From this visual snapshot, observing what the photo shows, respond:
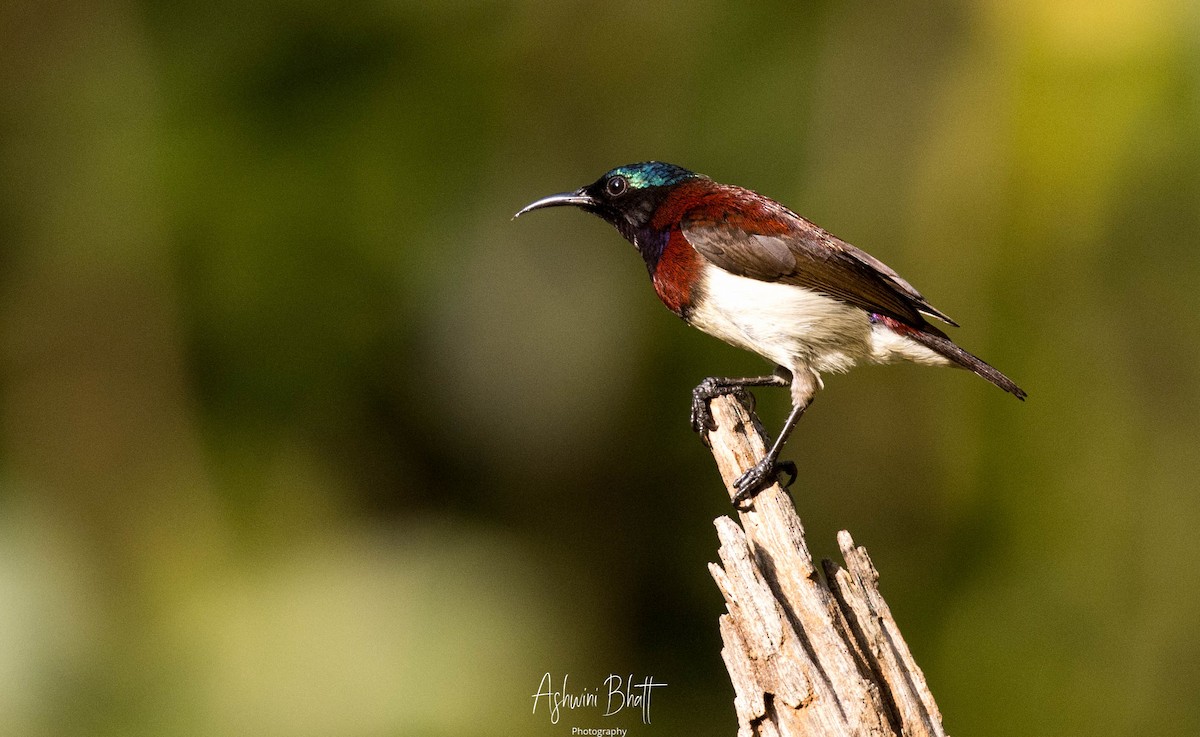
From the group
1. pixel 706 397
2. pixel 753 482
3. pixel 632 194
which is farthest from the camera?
pixel 632 194

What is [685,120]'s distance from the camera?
604 cm

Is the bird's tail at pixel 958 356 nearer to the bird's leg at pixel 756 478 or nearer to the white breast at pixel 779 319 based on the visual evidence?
the white breast at pixel 779 319

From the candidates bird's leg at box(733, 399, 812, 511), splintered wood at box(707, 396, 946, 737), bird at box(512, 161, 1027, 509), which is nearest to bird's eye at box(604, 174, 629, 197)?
bird at box(512, 161, 1027, 509)

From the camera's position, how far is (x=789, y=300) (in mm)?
4117

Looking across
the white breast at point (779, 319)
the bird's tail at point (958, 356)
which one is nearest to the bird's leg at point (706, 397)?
the white breast at point (779, 319)

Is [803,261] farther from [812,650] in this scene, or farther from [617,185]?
[812,650]

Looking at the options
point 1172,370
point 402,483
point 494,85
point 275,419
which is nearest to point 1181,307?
point 1172,370

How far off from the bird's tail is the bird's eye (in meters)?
1.36

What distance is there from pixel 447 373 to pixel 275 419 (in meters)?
0.88

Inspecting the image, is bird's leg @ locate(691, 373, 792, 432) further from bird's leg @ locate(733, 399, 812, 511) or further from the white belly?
bird's leg @ locate(733, 399, 812, 511)

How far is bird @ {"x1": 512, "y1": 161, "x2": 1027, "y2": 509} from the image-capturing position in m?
4.11

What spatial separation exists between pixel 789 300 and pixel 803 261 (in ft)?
0.55

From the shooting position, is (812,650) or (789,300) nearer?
(812,650)

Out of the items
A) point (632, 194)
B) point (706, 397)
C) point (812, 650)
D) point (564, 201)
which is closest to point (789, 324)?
point (706, 397)
